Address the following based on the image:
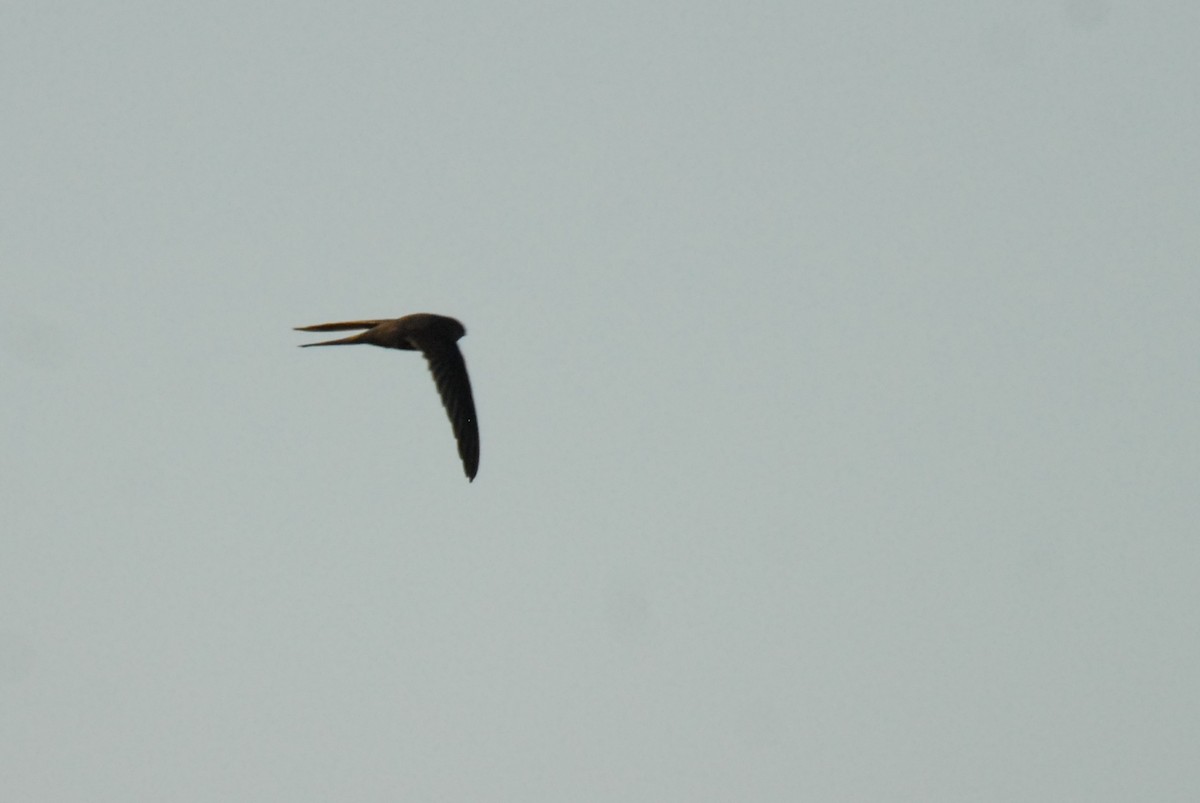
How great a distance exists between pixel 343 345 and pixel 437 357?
4.21 ft

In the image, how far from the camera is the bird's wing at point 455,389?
39.6 m

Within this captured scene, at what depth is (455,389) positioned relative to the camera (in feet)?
131

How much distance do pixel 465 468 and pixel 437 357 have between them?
5.21ft

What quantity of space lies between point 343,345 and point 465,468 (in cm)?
221

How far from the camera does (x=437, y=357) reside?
131 ft

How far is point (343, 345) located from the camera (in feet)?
129

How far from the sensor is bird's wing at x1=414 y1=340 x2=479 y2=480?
39.6 m

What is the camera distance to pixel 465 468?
39219 millimetres
